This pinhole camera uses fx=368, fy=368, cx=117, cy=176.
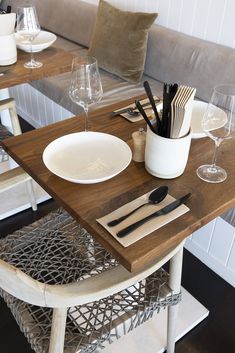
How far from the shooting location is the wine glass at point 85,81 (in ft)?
3.44

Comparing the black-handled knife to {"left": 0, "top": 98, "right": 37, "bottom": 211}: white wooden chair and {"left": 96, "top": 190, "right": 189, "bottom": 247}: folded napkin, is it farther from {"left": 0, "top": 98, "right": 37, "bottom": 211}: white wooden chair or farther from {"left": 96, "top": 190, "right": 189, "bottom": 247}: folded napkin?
{"left": 0, "top": 98, "right": 37, "bottom": 211}: white wooden chair

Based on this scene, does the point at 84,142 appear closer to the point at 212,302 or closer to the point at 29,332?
the point at 29,332

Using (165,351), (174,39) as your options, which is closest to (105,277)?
(165,351)

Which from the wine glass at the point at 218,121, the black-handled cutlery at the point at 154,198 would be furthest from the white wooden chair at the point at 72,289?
the wine glass at the point at 218,121

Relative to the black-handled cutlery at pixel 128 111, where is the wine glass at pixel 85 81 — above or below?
above

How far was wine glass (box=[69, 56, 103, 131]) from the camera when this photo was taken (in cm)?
105

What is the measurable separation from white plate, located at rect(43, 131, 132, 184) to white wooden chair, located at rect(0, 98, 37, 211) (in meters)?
0.19

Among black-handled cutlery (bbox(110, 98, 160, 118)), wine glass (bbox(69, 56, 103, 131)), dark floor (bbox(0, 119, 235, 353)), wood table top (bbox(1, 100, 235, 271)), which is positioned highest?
wine glass (bbox(69, 56, 103, 131))

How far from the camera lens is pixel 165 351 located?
4.29ft

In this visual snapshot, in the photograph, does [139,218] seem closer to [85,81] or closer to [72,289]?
[72,289]

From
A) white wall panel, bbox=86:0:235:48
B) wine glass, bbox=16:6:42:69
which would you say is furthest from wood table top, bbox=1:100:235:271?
white wall panel, bbox=86:0:235:48

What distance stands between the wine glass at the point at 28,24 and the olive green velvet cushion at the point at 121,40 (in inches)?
21.5

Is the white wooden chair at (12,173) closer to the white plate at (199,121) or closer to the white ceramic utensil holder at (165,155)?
the white ceramic utensil holder at (165,155)

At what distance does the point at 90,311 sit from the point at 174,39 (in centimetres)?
153
